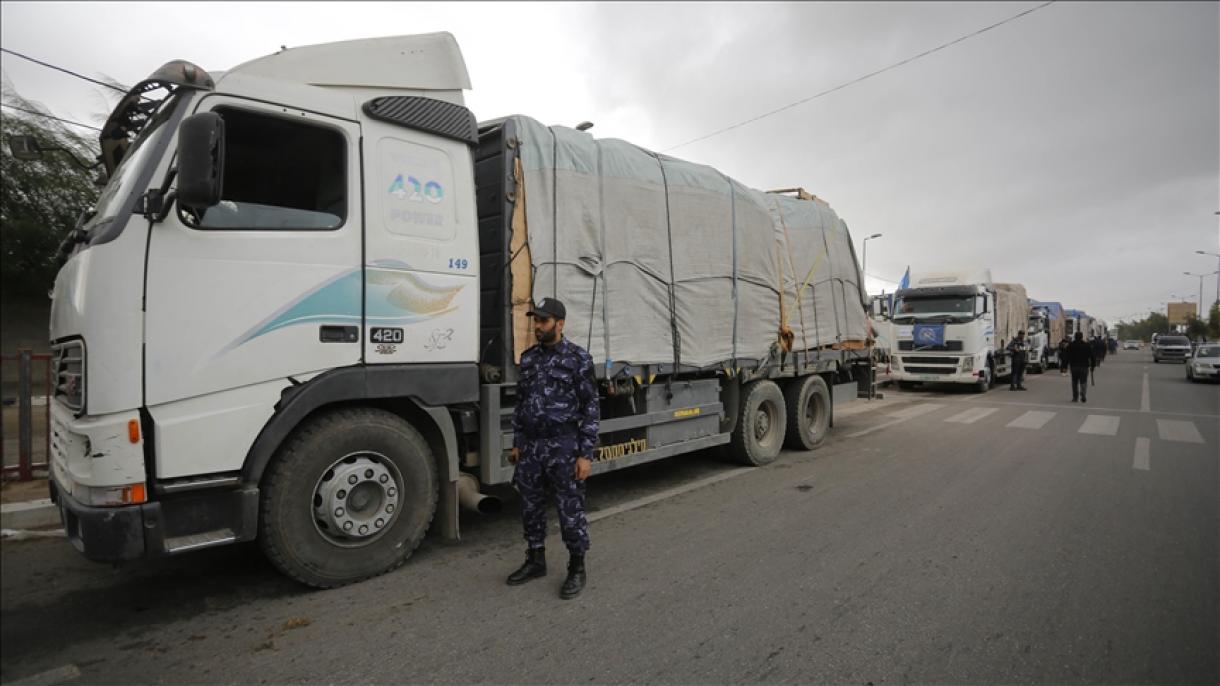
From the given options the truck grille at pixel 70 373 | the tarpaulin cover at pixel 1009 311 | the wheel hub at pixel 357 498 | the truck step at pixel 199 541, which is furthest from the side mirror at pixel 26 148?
the tarpaulin cover at pixel 1009 311

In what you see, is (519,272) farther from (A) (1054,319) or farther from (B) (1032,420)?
(A) (1054,319)

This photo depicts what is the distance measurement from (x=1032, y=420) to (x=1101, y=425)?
996 millimetres

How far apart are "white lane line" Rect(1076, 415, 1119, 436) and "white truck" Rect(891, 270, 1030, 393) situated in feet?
15.1

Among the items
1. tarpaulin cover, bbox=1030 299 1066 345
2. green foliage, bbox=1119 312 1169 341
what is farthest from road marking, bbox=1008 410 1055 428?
green foliage, bbox=1119 312 1169 341

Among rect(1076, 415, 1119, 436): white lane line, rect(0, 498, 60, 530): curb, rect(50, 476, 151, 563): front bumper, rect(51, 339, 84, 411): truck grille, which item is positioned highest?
rect(51, 339, 84, 411): truck grille

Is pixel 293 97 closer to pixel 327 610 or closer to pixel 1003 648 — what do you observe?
pixel 327 610

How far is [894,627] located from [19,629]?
4657mm

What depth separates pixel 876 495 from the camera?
574 centimetres

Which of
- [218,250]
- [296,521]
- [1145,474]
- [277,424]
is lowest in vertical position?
[1145,474]

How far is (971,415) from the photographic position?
1187cm

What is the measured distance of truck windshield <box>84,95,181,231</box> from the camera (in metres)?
3.04

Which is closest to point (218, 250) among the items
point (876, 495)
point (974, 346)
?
point (876, 495)

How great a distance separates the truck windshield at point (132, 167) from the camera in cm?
304

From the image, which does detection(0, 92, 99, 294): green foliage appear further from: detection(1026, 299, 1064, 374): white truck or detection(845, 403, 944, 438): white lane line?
detection(1026, 299, 1064, 374): white truck
